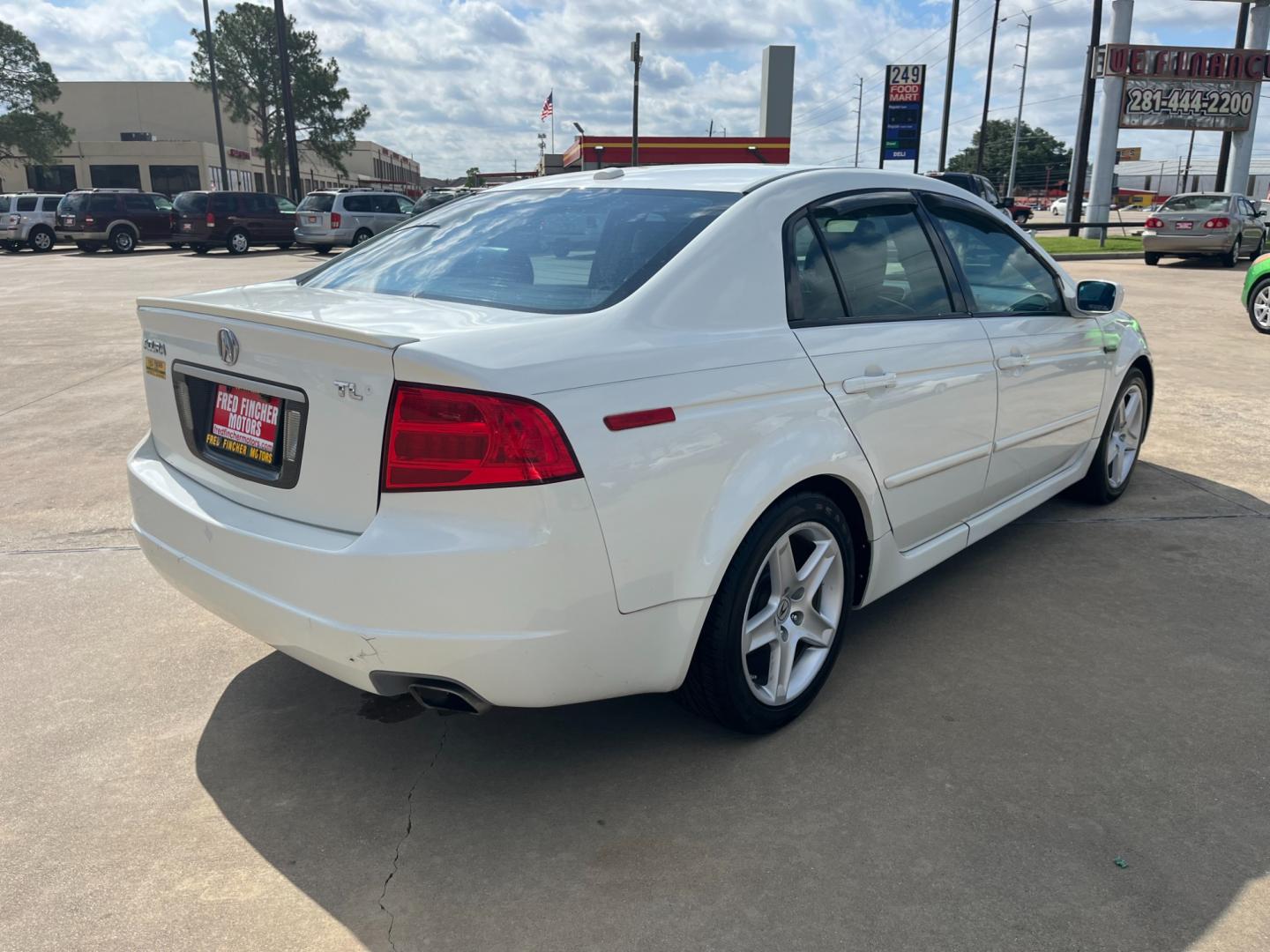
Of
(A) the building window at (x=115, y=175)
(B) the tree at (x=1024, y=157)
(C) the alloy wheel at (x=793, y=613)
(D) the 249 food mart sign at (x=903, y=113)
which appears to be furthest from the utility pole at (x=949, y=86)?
(B) the tree at (x=1024, y=157)

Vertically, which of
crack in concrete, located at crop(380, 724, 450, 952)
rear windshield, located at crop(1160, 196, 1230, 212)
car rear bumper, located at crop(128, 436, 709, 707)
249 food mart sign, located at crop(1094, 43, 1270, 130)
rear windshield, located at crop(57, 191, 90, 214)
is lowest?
crack in concrete, located at crop(380, 724, 450, 952)

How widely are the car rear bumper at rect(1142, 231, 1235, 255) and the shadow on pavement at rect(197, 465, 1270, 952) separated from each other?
20608 mm

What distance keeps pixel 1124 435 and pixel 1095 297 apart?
114cm

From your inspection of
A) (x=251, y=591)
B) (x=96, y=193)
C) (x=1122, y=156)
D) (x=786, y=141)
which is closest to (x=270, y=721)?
(x=251, y=591)

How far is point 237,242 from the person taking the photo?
26828 millimetres

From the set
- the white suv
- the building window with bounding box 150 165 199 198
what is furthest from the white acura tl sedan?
the building window with bounding box 150 165 199 198

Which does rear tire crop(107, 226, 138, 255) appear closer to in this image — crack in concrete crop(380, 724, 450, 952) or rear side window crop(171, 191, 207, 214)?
rear side window crop(171, 191, 207, 214)

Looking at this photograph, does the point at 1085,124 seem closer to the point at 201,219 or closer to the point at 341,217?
the point at 341,217

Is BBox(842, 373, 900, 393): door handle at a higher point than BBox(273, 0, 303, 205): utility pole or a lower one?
lower

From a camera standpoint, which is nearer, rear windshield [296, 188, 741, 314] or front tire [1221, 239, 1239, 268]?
rear windshield [296, 188, 741, 314]

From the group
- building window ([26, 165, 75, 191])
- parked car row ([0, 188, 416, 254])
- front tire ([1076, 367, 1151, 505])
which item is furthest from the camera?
building window ([26, 165, 75, 191])

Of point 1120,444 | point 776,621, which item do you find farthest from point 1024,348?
point 776,621

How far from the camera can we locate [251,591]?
8.24 feet

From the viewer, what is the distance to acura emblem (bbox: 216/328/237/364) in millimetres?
2605
